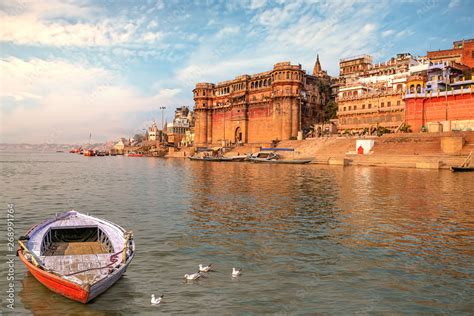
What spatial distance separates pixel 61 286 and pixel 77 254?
3214mm

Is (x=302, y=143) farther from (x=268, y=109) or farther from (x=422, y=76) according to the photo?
(x=422, y=76)

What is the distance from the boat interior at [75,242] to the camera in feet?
46.2

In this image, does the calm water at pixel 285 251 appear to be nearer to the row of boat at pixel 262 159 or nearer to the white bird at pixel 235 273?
the white bird at pixel 235 273

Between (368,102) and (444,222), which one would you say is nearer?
(444,222)

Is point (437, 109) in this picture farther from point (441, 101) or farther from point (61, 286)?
point (61, 286)

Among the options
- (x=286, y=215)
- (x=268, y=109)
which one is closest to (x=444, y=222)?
(x=286, y=215)

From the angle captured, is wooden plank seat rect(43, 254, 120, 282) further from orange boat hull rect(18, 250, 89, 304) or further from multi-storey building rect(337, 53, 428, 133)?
multi-storey building rect(337, 53, 428, 133)

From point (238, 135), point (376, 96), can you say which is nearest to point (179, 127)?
point (238, 135)

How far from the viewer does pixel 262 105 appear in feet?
317

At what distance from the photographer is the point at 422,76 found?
70.6m

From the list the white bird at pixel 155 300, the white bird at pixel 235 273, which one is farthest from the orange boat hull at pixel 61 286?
the white bird at pixel 235 273

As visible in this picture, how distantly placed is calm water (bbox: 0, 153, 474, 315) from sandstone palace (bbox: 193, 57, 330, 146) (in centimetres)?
5938

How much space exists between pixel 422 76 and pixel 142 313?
7193cm

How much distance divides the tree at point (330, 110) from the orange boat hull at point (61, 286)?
300ft
